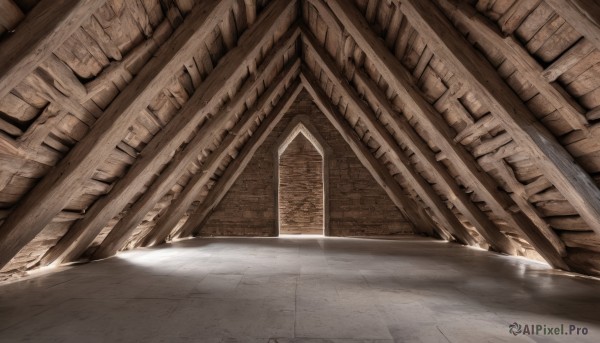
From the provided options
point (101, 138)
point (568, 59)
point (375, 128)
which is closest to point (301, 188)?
point (375, 128)

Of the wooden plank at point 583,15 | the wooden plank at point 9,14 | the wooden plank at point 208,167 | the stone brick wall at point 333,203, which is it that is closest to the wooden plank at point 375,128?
the wooden plank at point 208,167

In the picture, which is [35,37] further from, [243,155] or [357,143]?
[357,143]

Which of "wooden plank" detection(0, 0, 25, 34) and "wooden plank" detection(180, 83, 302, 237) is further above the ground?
"wooden plank" detection(180, 83, 302, 237)

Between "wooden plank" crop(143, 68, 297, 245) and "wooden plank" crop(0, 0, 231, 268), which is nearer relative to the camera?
"wooden plank" crop(0, 0, 231, 268)

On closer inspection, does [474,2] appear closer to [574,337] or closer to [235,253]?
[574,337]

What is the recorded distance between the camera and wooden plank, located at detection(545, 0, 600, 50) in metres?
1.84

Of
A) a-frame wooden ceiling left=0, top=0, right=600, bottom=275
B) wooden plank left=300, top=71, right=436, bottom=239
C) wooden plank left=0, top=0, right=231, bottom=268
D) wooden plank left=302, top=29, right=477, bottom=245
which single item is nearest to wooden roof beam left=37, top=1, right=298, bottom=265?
a-frame wooden ceiling left=0, top=0, right=600, bottom=275

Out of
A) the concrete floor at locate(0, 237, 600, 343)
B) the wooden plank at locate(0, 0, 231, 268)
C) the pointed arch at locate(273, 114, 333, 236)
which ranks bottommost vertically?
the concrete floor at locate(0, 237, 600, 343)

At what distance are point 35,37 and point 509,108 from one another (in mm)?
3171

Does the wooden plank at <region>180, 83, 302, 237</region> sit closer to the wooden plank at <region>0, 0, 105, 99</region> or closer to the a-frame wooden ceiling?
the a-frame wooden ceiling

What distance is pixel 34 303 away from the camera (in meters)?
2.41

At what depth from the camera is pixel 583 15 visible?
6.09ft

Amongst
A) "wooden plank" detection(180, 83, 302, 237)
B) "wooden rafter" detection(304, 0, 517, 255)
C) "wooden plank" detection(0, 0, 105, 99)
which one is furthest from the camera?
"wooden plank" detection(180, 83, 302, 237)

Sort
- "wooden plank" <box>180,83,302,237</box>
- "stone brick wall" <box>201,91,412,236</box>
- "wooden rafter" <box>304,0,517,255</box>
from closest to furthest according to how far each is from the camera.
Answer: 1. "wooden rafter" <box>304,0,517,255</box>
2. "wooden plank" <box>180,83,302,237</box>
3. "stone brick wall" <box>201,91,412,236</box>
